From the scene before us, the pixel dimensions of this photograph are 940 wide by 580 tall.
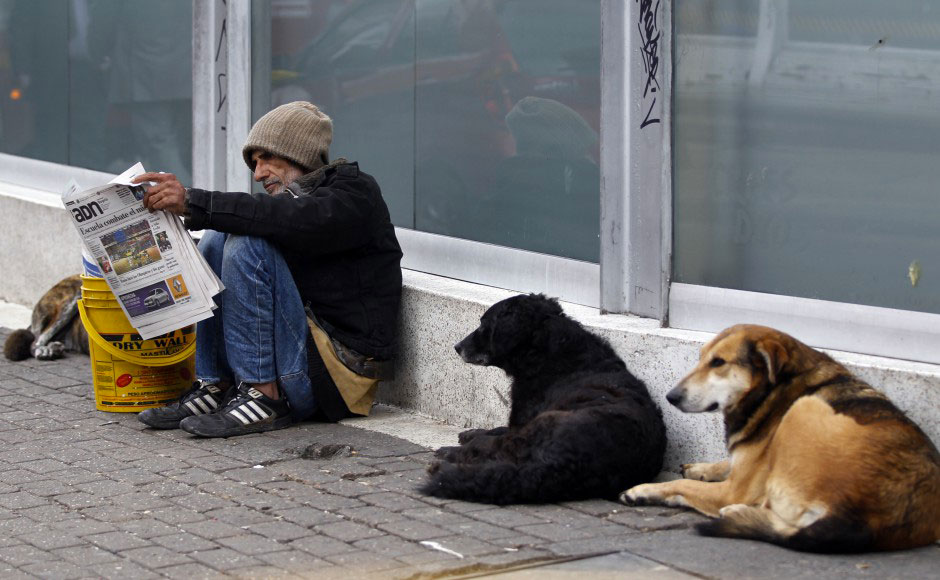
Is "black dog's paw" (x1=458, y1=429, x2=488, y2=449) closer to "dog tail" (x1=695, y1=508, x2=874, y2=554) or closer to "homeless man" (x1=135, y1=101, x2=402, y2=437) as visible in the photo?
"homeless man" (x1=135, y1=101, x2=402, y2=437)

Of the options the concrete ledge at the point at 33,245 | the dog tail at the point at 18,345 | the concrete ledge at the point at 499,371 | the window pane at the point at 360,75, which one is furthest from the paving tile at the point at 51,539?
the concrete ledge at the point at 33,245

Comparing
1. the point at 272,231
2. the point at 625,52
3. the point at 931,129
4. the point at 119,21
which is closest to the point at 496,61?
the point at 625,52

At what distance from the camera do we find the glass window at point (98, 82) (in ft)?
29.7

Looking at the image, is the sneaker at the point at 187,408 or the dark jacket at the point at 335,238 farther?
the sneaker at the point at 187,408

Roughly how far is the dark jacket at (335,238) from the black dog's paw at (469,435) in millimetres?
766

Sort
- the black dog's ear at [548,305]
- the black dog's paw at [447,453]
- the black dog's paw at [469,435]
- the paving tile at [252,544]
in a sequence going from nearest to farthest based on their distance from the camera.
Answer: the paving tile at [252,544], the black dog's paw at [447,453], the black dog's ear at [548,305], the black dog's paw at [469,435]

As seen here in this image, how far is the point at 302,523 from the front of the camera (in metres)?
4.58

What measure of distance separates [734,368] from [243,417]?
2360mm

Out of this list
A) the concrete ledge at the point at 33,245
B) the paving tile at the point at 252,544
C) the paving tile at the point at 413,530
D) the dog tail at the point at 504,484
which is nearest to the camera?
the paving tile at the point at 252,544

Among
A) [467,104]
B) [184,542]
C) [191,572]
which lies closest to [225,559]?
[191,572]

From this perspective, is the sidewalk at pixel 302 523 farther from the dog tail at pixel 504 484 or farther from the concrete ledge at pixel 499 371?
the concrete ledge at pixel 499 371

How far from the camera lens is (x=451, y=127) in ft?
22.5

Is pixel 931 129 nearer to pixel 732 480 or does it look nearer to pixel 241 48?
pixel 732 480

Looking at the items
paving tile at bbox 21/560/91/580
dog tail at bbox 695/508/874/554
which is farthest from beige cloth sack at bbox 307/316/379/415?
dog tail at bbox 695/508/874/554
